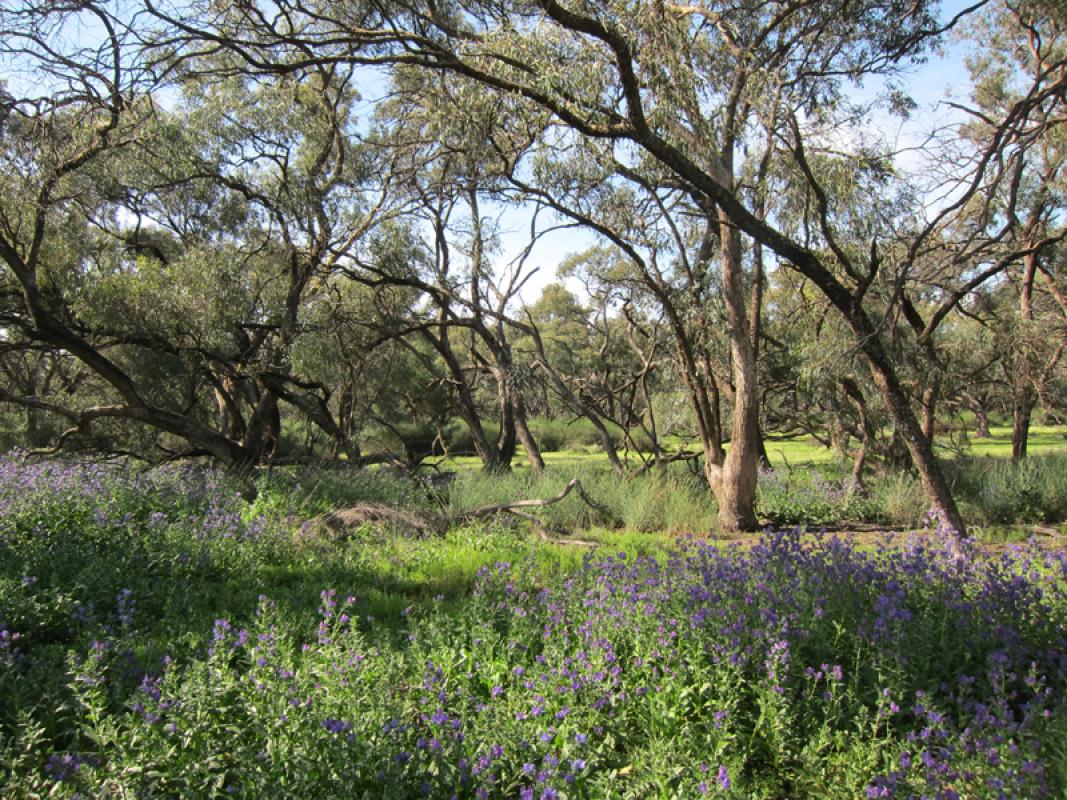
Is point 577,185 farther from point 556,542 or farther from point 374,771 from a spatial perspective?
point 374,771

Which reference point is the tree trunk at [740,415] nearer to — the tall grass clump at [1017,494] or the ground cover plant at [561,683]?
the tall grass clump at [1017,494]

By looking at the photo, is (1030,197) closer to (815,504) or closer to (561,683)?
(815,504)

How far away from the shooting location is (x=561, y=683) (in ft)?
9.81

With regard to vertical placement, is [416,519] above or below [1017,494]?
below

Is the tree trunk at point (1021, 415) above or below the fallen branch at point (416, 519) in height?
above

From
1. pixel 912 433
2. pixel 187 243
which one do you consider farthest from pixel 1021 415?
pixel 187 243

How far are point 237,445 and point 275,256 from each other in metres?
4.06

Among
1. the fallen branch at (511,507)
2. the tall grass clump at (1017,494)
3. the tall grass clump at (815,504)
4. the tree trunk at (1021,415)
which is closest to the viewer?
the fallen branch at (511,507)

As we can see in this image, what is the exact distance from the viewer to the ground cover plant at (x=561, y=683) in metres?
2.41

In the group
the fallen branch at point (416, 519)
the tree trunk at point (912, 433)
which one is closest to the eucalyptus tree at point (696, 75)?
the tree trunk at point (912, 433)

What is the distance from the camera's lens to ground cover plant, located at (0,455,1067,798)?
2.41 meters

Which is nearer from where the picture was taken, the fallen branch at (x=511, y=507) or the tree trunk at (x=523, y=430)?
the fallen branch at (x=511, y=507)

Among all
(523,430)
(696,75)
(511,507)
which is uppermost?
(696,75)

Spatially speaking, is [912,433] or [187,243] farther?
[187,243]
